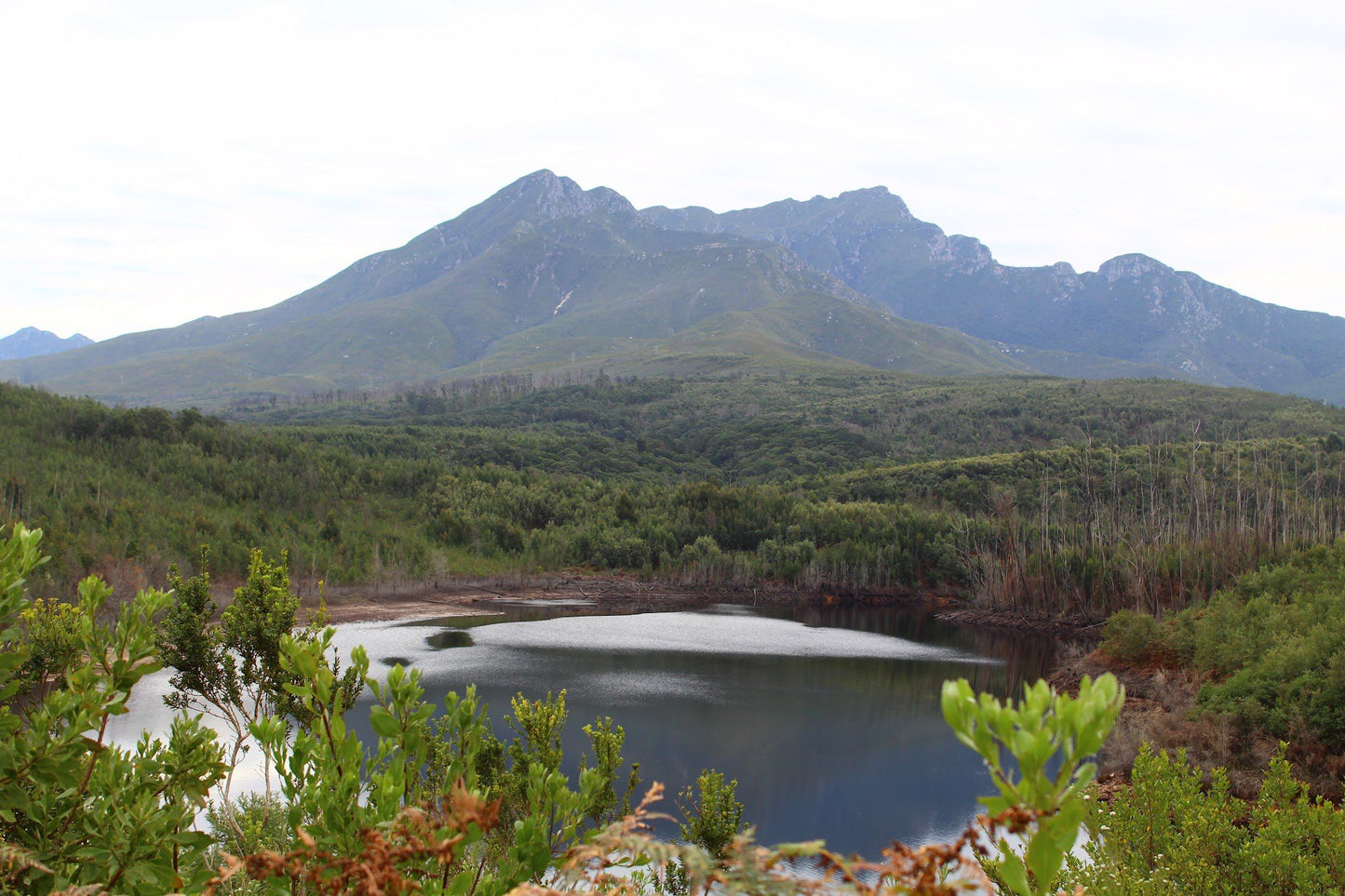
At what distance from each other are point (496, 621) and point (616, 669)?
43.5ft

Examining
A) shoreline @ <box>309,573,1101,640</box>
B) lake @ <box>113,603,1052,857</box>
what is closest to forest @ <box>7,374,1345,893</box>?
shoreline @ <box>309,573,1101,640</box>

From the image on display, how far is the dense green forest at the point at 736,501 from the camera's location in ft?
152

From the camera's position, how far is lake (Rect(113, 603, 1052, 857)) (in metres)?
23.2

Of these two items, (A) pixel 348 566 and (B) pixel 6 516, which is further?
(A) pixel 348 566

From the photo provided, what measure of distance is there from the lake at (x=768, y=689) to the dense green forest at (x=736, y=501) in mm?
6843

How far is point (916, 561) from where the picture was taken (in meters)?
57.8

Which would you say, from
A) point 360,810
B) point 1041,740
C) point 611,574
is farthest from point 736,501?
A: point 1041,740

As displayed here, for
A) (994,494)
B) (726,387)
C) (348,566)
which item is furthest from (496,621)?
(726,387)

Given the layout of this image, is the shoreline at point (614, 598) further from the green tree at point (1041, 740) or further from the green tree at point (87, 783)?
the green tree at point (1041, 740)

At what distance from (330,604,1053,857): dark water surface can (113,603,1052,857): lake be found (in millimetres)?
80

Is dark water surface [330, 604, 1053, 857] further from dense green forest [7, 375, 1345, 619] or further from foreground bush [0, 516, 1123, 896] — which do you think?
foreground bush [0, 516, 1123, 896]

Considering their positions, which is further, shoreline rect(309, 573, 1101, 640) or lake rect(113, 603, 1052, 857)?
shoreline rect(309, 573, 1101, 640)

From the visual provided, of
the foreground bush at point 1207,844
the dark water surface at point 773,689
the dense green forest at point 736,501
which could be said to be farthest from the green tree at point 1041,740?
the dense green forest at point 736,501

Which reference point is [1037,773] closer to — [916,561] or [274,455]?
[916,561]
